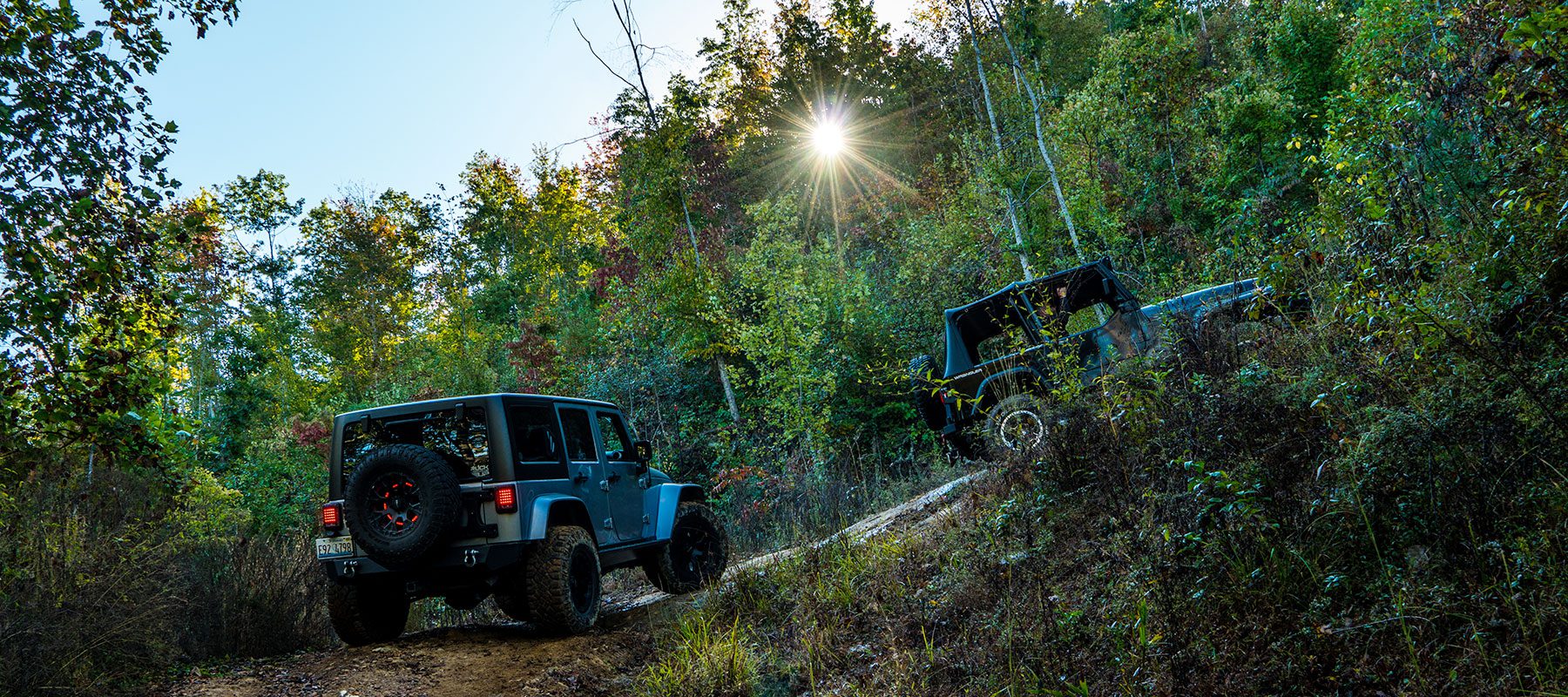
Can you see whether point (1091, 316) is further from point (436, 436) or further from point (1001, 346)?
point (436, 436)

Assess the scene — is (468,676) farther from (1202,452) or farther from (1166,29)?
(1166,29)

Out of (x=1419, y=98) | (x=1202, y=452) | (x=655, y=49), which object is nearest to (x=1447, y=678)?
(x=1202, y=452)

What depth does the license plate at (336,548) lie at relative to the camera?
669 centimetres

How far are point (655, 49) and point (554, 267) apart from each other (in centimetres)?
1912

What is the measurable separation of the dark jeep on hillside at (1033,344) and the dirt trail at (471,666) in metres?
1.11

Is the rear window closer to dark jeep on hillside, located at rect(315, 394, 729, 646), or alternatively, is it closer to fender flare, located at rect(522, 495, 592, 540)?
dark jeep on hillside, located at rect(315, 394, 729, 646)

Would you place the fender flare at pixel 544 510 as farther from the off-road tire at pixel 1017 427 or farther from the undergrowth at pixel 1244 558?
the off-road tire at pixel 1017 427

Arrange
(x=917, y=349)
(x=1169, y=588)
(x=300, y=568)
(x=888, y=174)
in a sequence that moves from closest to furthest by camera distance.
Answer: (x=1169, y=588) → (x=300, y=568) → (x=917, y=349) → (x=888, y=174)

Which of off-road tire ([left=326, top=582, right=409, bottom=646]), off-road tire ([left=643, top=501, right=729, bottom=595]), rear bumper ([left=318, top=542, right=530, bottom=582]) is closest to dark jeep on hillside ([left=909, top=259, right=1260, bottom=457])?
→ off-road tire ([left=643, top=501, right=729, bottom=595])

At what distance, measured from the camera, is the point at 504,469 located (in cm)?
664

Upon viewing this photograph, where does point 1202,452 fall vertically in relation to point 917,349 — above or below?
below

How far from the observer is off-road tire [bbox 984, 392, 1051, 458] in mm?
6498

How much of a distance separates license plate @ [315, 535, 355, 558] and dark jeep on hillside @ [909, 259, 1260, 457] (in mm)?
4741

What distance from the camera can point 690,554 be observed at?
9250 millimetres
